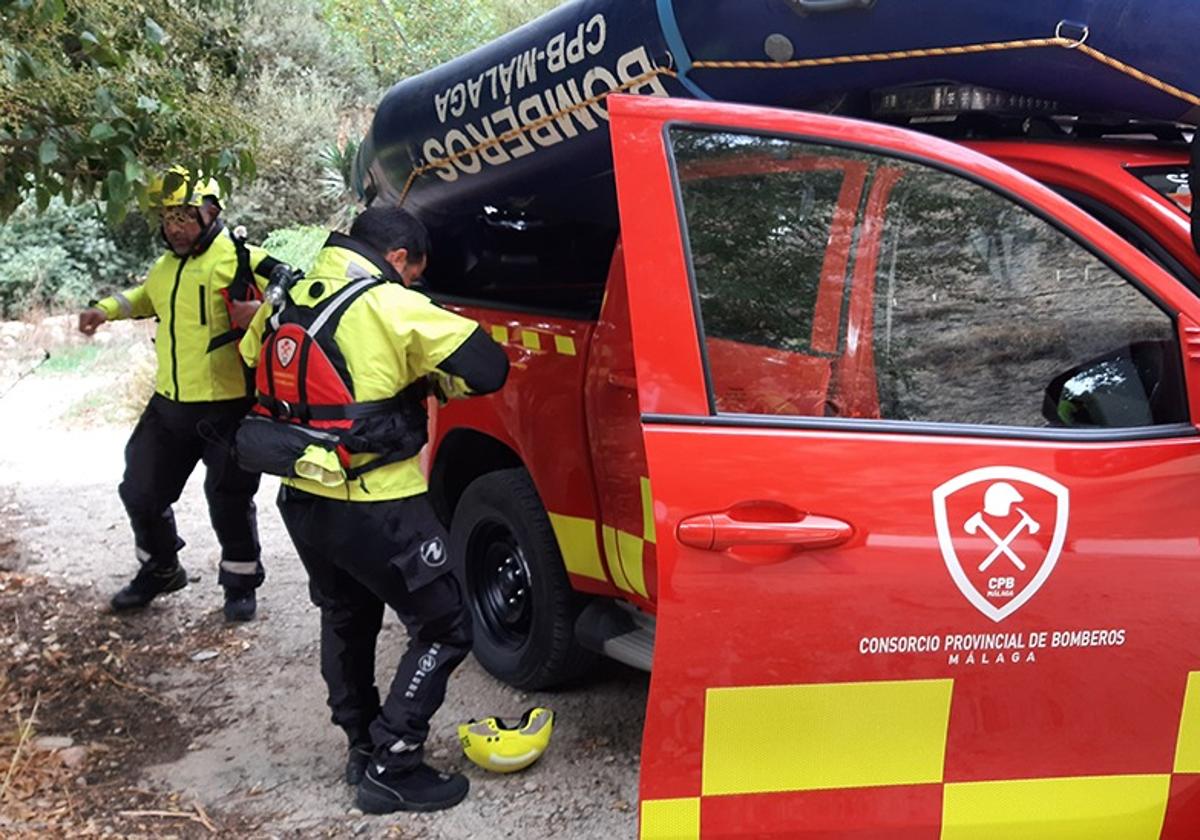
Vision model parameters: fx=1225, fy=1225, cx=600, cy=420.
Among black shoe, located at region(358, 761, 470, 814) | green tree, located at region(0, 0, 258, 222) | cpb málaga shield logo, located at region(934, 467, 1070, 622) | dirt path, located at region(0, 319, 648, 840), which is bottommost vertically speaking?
dirt path, located at region(0, 319, 648, 840)

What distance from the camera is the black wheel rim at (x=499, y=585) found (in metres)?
3.98

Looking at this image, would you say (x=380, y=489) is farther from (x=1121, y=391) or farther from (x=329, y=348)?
(x=1121, y=391)

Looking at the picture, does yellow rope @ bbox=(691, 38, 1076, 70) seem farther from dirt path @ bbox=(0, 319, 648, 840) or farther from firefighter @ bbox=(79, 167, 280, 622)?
firefighter @ bbox=(79, 167, 280, 622)

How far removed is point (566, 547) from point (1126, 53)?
1958 millimetres

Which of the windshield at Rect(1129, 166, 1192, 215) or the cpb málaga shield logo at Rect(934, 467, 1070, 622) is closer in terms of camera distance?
the cpb málaga shield logo at Rect(934, 467, 1070, 622)

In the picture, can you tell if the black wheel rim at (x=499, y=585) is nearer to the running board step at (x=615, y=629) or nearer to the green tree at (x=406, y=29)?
the running board step at (x=615, y=629)

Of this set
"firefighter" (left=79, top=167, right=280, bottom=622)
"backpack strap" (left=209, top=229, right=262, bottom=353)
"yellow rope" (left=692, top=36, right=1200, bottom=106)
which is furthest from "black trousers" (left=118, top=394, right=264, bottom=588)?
"yellow rope" (left=692, top=36, right=1200, bottom=106)

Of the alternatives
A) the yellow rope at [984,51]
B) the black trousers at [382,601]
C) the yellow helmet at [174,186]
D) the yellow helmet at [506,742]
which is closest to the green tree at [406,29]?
the yellow helmet at [174,186]

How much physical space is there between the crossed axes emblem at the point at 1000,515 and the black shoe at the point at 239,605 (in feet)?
11.5

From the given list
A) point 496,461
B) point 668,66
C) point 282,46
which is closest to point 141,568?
point 496,461

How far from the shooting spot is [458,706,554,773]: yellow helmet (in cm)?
346

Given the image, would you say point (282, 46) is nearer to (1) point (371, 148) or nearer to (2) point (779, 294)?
(1) point (371, 148)

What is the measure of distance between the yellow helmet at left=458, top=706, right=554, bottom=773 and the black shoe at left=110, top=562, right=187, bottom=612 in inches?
80.4

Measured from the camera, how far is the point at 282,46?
17766 millimetres
